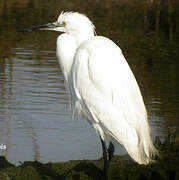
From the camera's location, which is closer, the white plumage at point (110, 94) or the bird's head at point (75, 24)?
the white plumage at point (110, 94)

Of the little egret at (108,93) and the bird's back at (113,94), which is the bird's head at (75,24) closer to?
the little egret at (108,93)

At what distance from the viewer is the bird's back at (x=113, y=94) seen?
4.48m

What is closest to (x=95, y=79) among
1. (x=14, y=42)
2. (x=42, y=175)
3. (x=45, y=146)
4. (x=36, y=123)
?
(x=42, y=175)

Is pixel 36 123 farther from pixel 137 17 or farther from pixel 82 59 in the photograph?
pixel 137 17

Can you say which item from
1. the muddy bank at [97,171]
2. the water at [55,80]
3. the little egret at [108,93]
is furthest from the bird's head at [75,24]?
the water at [55,80]

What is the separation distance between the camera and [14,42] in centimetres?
1169

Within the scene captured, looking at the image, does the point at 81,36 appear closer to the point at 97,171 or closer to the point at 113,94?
the point at 113,94

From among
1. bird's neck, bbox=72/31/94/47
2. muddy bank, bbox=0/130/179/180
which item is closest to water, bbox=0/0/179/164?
muddy bank, bbox=0/130/179/180

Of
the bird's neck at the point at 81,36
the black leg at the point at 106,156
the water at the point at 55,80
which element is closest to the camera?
the black leg at the point at 106,156

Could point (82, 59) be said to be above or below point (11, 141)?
above

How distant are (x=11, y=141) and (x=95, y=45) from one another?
1764 mm

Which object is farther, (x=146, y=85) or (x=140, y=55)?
(x=140, y=55)

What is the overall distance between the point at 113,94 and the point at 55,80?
12.8 feet

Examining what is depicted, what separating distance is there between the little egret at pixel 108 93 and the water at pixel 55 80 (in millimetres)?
1083
